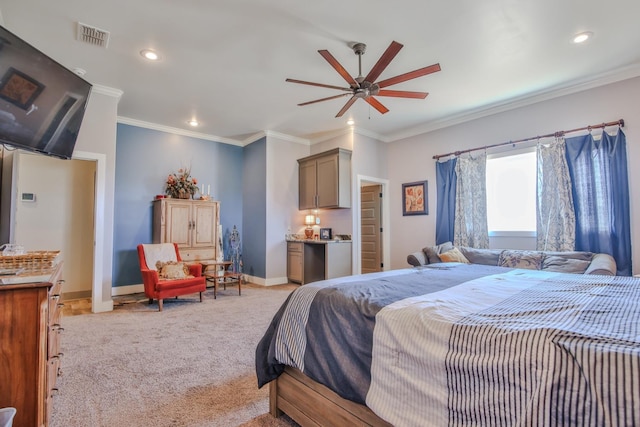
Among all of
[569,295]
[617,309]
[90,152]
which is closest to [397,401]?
[617,309]

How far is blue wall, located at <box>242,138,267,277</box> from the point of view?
607 centimetres

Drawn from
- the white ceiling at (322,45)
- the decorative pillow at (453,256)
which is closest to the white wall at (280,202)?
the white ceiling at (322,45)

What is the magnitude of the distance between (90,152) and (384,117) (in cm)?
439

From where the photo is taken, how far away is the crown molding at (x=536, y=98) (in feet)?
12.3

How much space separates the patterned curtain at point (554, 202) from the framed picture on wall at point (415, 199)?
1.78m

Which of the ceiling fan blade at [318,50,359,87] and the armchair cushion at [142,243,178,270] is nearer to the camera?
the ceiling fan blade at [318,50,359,87]

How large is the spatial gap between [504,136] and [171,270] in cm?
536

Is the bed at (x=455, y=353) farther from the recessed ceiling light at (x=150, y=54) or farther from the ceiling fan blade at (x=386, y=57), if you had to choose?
the recessed ceiling light at (x=150, y=54)

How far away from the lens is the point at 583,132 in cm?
402

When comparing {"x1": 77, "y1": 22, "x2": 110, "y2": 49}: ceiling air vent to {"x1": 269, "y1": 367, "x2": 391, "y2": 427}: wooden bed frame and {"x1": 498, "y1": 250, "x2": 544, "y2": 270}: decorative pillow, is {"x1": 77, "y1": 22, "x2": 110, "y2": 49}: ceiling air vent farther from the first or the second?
{"x1": 498, "y1": 250, "x2": 544, "y2": 270}: decorative pillow

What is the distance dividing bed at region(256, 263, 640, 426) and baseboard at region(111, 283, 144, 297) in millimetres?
4523

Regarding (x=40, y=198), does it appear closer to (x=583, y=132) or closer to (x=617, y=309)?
(x=617, y=309)

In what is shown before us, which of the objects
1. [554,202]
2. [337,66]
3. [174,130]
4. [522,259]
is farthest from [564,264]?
[174,130]

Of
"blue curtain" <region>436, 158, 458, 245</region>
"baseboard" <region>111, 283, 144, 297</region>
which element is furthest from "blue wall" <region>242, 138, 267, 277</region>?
"blue curtain" <region>436, 158, 458, 245</region>
